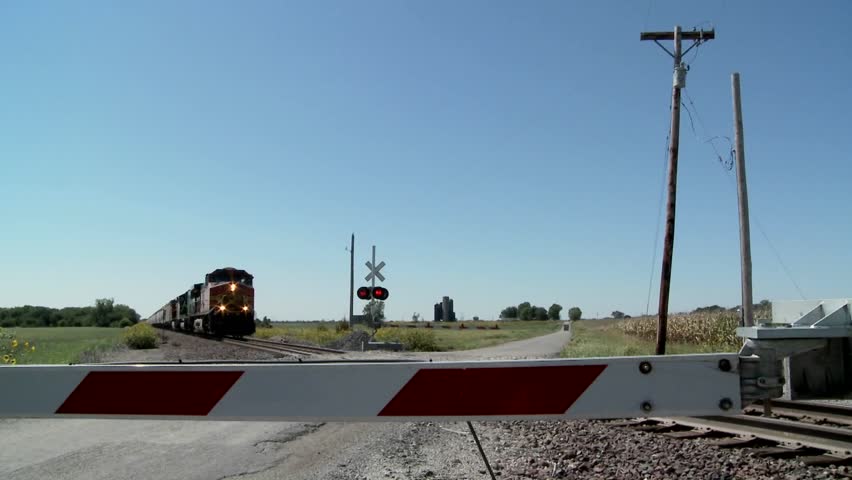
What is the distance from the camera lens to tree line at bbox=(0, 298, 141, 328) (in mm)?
79125

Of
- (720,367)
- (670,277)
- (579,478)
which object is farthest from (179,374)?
(670,277)

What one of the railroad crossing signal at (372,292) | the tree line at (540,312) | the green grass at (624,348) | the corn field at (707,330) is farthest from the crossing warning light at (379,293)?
the tree line at (540,312)

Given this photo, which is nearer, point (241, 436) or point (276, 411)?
point (276, 411)

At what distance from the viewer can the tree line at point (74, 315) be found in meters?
79.1

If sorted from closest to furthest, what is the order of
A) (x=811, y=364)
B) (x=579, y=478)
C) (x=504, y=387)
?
(x=504, y=387) → (x=811, y=364) → (x=579, y=478)

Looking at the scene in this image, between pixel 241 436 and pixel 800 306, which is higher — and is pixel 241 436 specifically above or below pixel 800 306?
below

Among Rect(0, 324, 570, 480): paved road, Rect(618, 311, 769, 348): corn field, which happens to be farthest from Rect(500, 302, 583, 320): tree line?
Rect(0, 324, 570, 480): paved road

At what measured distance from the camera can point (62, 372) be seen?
2756 mm

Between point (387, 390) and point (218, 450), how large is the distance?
5117 mm

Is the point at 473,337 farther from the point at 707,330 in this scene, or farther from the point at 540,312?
the point at 540,312

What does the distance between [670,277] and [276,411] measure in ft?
51.6

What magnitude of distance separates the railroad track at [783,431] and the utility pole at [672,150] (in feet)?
23.9

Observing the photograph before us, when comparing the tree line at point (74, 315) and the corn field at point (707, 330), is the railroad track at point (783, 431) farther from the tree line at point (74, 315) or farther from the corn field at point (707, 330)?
the tree line at point (74, 315)

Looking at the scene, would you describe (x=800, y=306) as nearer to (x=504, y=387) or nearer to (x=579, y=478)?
(x=504, y=387)
